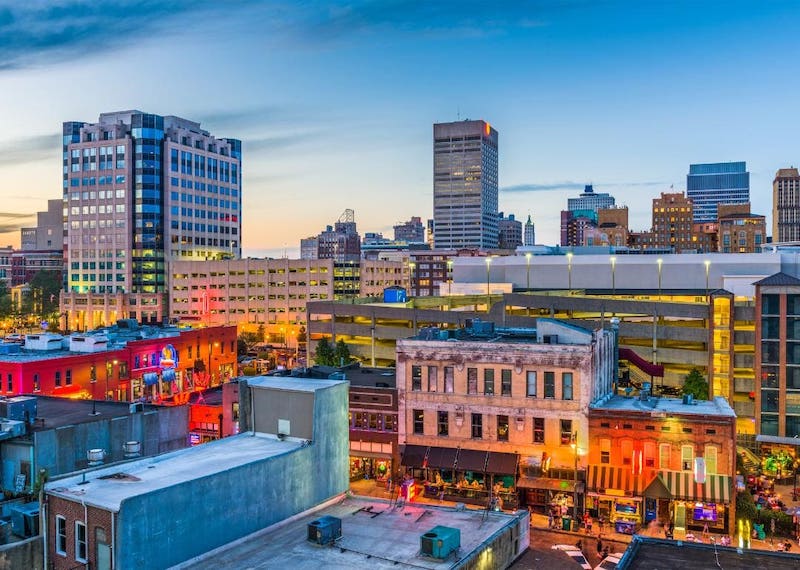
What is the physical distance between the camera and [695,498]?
168ft

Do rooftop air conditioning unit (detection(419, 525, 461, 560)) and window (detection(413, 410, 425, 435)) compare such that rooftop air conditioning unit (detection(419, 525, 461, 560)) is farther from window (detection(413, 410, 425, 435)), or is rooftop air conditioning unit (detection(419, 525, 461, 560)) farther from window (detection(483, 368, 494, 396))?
window (detection(413, 410, 425, 435))

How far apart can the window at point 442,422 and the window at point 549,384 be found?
832 cm

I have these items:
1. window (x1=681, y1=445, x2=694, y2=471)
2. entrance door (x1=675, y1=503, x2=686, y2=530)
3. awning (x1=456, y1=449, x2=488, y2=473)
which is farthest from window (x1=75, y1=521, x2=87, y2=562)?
window (x1=681, y1=445, x2=694, y2=471)

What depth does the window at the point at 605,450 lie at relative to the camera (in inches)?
2155

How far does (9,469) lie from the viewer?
4222cm

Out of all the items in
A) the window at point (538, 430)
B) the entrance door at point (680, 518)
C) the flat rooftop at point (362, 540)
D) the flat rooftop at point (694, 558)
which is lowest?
the entrance door at point (680, 518)

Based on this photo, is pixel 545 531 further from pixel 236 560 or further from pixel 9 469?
pixel 9 469

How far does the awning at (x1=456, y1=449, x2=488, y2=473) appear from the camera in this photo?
57.0 metres

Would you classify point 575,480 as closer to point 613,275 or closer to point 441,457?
point 441,457

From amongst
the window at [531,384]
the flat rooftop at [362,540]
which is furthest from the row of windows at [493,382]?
the flat rooftop at [362,540]

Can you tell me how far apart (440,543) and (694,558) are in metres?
10.4

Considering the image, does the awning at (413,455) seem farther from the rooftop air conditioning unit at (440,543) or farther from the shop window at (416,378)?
the rooftop air conditioning unit at (440,543)

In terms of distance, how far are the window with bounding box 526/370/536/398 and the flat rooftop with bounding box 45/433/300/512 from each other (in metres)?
26.2

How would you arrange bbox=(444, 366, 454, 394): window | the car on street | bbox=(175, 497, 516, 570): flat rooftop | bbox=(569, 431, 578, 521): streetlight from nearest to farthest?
1. bbox=(175, 497, 516, 570): flat rooftop
2. the car on street
3. bbox=(569, 431, 578, 521): streetlight
4. bbox=(444, 366, 454, 394): window
